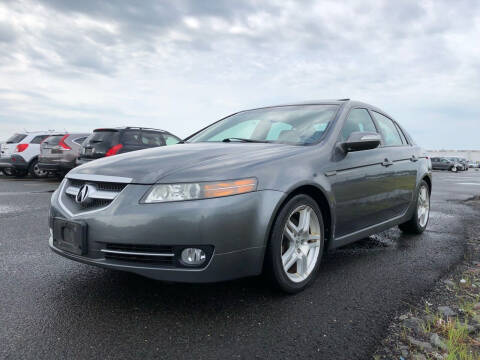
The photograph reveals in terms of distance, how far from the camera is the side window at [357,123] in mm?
3676

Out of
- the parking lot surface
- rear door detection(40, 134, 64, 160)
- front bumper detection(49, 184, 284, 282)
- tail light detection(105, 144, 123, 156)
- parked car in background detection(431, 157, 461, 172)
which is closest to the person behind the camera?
the parking lot surface

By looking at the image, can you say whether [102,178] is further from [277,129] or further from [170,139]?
[170,139]

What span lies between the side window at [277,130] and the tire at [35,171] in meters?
12.8

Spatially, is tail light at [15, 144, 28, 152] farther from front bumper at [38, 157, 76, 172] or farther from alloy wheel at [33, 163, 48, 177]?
front bumper at [38, 157, 76, 172]

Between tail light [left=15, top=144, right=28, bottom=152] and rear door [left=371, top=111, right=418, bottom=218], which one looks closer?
rear door [left=371, top=111, right=418, bottom=218]

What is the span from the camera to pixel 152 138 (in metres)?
10.4

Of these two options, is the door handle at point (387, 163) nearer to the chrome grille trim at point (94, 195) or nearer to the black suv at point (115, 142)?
the chrome grille trim at point (94, 195)

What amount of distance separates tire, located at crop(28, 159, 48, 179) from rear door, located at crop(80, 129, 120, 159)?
209 inches

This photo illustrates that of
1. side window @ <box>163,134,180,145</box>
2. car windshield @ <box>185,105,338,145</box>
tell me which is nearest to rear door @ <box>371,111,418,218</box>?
car windshield @ <box>185,105,338,145</box>

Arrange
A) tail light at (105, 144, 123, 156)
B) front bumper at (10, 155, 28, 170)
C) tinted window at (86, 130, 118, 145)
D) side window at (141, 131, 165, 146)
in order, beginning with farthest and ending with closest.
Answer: front bumper at (10, 155, 28, 170), side window at (141, 131, 165, 146), tinted window at (86, 130, 118, 145), tail light at (105, 144, 123, 156)

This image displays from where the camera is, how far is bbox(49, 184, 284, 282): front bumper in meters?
2.41

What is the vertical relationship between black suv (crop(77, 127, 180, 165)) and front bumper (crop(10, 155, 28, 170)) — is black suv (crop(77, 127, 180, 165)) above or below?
above

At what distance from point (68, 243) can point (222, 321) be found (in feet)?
3.81

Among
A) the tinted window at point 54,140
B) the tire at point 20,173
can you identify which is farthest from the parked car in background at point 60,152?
the tire at point 20,173
